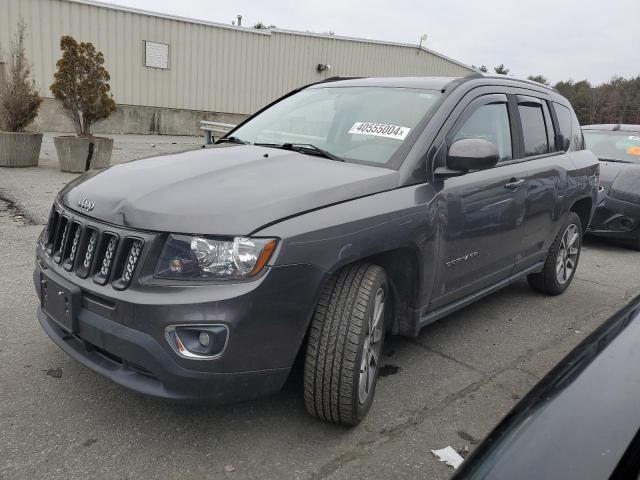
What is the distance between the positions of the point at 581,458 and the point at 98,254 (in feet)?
6.24

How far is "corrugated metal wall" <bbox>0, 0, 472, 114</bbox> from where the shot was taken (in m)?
15.6

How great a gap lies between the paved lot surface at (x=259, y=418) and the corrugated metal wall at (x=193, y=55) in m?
14.3

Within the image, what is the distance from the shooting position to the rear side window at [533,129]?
3937 mm

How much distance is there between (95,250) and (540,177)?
305cm

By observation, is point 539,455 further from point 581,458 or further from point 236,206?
point 236,206

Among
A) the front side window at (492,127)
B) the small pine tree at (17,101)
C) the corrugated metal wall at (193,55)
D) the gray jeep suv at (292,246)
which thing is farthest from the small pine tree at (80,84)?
the corrugated metal wall at (193,55)

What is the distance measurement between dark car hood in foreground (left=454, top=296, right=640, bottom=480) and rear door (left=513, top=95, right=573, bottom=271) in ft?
7.62

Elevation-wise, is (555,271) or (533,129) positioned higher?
(533,129)

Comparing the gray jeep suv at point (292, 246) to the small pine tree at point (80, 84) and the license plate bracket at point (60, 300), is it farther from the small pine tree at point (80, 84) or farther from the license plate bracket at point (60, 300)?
the small pine tree at point (80, 84)

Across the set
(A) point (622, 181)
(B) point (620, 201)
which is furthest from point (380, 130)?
(A) point (622, 181)

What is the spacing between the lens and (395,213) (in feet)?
8.57

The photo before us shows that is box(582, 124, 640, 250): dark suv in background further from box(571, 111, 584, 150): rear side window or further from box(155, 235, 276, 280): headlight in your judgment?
box(155, 235, 276, 280): headlight

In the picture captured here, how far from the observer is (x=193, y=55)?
727 inches

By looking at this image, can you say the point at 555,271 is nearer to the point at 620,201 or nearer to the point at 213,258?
the point at 620,201
